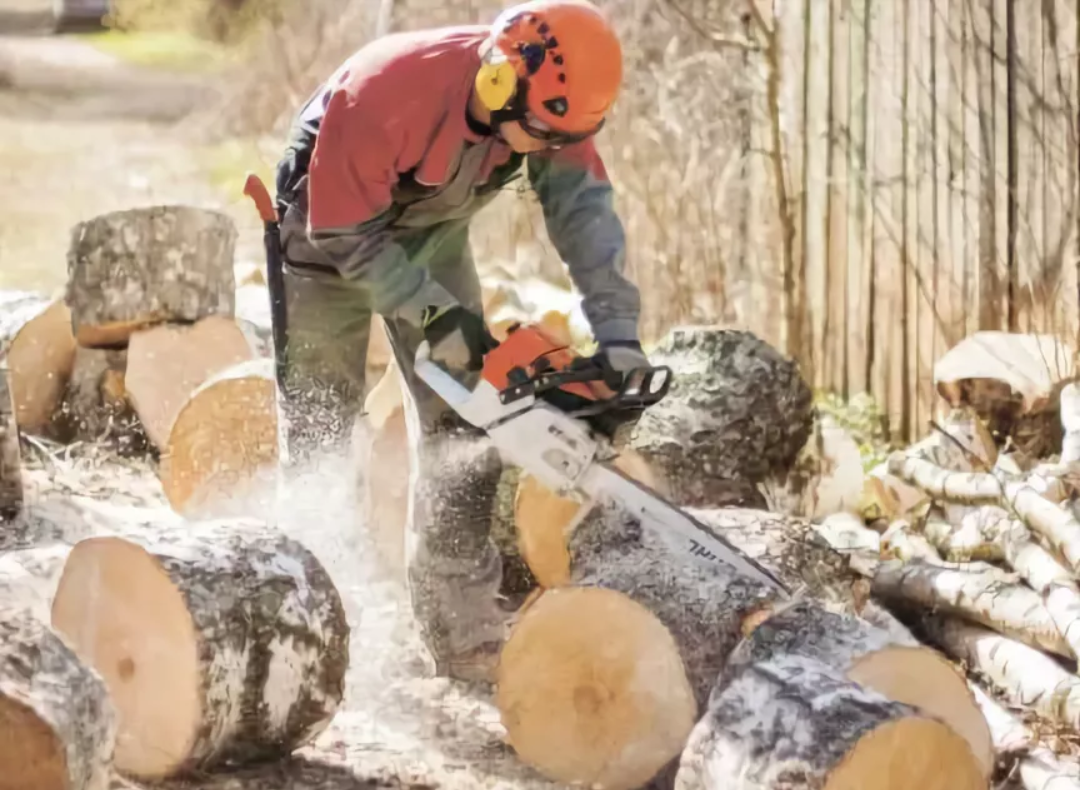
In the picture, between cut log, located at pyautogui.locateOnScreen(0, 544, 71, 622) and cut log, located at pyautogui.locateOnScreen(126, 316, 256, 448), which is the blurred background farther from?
cut log, located at pyautogui.locateOnScreen(0, 544, 71, 622)

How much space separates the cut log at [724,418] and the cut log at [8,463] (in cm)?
100

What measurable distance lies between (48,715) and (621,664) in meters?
0.65

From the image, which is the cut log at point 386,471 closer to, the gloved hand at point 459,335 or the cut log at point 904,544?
the gloved hand at point 459,335

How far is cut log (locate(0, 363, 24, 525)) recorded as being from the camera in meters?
1.98

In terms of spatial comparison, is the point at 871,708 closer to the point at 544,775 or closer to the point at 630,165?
the point at 544,775

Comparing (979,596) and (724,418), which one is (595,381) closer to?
(724,418)

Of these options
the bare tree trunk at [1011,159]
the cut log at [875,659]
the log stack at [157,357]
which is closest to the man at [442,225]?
the log stack at [157,357]

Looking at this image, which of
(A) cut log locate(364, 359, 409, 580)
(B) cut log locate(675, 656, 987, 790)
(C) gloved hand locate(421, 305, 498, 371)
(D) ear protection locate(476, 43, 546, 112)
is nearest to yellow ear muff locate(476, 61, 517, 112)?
(D) ear protection locate(476, 43, 546, 112)

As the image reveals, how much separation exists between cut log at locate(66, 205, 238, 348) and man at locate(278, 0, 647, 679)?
0.43 meters

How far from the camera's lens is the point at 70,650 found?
4.57 ft

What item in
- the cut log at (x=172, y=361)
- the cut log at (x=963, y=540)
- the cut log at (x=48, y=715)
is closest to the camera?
the cut log at (x=48, y=715)

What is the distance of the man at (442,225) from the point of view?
154 cm

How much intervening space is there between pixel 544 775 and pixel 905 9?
1475 millimetres

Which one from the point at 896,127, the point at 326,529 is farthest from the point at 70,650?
the point at 896,127
